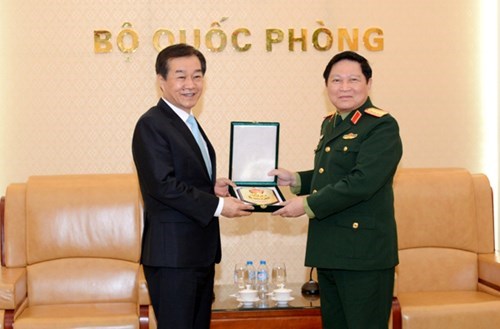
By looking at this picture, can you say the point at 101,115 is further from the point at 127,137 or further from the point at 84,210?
the point at 84,210

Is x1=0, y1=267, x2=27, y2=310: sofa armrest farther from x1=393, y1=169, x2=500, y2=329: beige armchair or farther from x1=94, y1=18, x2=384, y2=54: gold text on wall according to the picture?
x1=393, y1=169, x2=500, y2=329: beige armchair

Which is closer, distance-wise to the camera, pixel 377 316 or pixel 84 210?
pixel 377 316

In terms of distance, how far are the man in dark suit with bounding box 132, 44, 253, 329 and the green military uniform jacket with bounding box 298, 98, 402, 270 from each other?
433 mm

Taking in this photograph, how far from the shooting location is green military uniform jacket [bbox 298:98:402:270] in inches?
132

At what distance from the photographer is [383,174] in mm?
3377

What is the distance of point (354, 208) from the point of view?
3.42m

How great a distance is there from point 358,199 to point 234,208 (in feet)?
1.81

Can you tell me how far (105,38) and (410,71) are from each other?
210 cm

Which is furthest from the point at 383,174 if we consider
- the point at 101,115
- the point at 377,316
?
the point at 101,115

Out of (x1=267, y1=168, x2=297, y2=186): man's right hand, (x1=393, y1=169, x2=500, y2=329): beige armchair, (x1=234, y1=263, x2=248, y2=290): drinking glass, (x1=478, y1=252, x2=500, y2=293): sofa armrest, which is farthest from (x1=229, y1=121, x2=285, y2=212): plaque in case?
(x1=478, y1=252, x2=500, y2=293): sofa armrest

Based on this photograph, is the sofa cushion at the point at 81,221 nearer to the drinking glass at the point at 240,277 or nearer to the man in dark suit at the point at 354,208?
the drinking glass at the point at 240,277

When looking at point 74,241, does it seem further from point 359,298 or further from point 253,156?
point 359,298

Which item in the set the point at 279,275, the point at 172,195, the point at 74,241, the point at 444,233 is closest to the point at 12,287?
the point at 74,241

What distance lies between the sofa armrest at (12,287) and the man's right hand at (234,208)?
142cm
